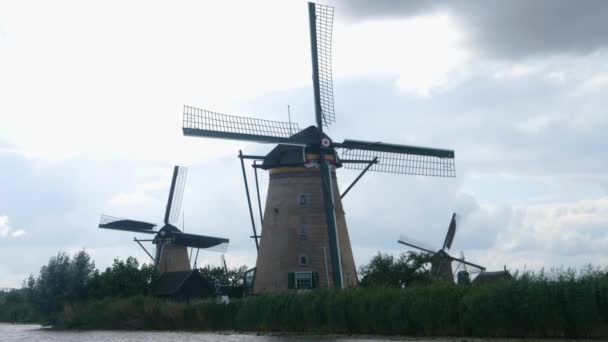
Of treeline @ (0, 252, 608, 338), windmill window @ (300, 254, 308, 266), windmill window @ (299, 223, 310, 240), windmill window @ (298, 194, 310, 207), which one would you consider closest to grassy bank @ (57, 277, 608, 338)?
treeline @ (0, 252, 608, 338)

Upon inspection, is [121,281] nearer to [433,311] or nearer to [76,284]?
[76,284]

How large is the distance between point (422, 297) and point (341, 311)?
4.36 metres

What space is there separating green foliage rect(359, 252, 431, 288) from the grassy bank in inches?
461

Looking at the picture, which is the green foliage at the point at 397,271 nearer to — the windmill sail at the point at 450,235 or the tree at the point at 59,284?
the windmill sail at the point at 450,235

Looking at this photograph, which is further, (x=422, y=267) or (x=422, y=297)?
(x=422, y=267)

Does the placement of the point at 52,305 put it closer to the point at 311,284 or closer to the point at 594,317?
the point at 311,284

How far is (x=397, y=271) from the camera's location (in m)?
49.1

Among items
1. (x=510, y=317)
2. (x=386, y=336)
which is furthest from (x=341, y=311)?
(x=510, y=317)

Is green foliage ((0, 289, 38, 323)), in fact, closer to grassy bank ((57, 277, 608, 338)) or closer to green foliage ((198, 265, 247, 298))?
green foliage ((198, 265, 247, 298))

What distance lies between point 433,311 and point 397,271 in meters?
19.9

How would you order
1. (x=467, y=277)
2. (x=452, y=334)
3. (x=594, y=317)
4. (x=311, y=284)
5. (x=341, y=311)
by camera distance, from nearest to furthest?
(x=594, y=317)
(x=452, y=334)
(x=341, y=311)
(x=311, y=284)
(x=467, y=277)

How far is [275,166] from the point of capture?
138 ft

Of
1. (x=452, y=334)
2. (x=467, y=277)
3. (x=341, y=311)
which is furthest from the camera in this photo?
(x=467, y=277)

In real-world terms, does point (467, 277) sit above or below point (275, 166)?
below
